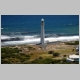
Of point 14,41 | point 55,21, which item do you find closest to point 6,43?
point 14,41

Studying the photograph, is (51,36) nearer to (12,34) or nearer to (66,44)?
(66,44)

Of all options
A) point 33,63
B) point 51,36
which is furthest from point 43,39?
point 33,63

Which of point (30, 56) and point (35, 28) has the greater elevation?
point (35, 28)

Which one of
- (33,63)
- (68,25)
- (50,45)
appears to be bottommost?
(33,63)

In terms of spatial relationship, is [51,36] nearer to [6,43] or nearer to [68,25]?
[68,25]

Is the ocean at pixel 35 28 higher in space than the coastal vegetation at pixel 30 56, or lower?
higher

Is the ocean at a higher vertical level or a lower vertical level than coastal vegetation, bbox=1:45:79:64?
higher

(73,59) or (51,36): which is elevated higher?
(51,36)
